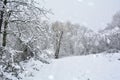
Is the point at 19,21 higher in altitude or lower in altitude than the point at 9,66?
higher

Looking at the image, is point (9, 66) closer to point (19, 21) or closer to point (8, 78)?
point (8, 78)

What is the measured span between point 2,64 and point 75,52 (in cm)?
4914

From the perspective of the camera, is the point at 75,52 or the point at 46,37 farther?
the point at 75,52

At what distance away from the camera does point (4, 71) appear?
7.05m

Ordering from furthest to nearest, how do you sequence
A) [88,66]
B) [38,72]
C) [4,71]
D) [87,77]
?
1. [88,66]
2. [38,72]
3. [87,77]
4. [4,71]

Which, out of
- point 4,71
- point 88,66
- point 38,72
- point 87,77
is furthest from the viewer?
point 88,66

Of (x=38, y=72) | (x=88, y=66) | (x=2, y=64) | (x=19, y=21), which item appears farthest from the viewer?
(x=88, y=66)

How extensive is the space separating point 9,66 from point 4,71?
370mm

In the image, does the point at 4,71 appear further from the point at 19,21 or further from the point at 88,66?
the point at 88,66

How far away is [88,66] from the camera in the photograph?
41.0 feet

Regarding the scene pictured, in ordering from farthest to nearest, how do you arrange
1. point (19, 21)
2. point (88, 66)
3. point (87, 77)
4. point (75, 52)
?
1. point (75, 52)
2. point (88, 66)
3. point (87, 77)
4. point (19, 21)

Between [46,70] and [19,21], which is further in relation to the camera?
[46,70]

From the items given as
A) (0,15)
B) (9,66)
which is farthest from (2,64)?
(0,15)

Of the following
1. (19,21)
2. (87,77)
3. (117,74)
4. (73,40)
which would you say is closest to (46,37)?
(19,21)
